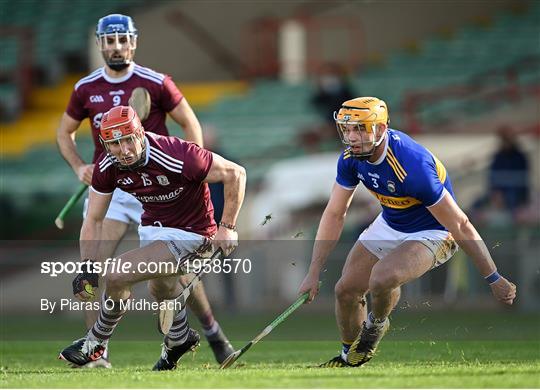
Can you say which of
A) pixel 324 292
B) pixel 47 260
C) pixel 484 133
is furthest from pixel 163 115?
pixel 484 133

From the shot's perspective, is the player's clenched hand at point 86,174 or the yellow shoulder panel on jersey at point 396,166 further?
the player's clenched hand at point 86,174

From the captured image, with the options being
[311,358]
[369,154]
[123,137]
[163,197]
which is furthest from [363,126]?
[311,358]

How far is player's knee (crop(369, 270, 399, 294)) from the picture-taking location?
27.6ft

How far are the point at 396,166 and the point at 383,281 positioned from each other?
73 cm

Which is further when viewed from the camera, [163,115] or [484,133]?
[484,133]

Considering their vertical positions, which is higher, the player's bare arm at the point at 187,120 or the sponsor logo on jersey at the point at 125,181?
the sponsor logo on jersey at the point at 125,181

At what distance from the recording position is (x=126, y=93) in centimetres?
1005

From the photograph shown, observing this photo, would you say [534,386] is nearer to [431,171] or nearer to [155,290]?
[431,171]

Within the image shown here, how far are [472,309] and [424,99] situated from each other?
6.53 m

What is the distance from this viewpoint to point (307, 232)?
16016 mm

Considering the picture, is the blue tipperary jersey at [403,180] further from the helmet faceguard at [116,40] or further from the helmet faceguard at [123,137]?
the helmet faceguard at [116,40]

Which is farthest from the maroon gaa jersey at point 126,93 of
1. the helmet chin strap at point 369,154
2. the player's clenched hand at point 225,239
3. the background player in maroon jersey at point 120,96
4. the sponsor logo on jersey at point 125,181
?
the helmet chin strap at point 369,154

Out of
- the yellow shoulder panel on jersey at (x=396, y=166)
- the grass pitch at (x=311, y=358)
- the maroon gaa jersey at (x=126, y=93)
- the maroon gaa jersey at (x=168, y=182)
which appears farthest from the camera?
the maroon gaa jersey at (x=126, y=93)

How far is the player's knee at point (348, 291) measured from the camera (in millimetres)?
8828
